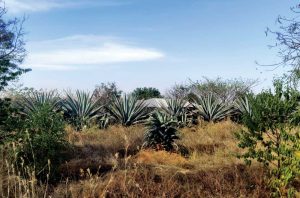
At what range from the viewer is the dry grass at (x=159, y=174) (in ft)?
22.5

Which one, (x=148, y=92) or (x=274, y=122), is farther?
(x=148, y=92)

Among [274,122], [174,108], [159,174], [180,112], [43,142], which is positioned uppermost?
[174,108]

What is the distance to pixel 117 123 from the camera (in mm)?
16922

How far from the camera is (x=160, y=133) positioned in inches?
433

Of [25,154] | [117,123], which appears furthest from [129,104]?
[25,154]

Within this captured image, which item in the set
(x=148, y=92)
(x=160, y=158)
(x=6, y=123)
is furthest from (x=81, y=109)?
(x=148, y=92)

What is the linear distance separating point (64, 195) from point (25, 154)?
4.32 feet

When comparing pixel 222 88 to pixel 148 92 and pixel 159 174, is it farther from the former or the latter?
pixel 159 174

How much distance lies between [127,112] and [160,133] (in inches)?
235

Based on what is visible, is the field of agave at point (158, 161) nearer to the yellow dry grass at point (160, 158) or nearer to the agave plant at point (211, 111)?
the yellow dry grass at point (160, 158)

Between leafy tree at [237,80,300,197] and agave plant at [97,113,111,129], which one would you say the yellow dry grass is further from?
agave plant at [97,113,111,129]

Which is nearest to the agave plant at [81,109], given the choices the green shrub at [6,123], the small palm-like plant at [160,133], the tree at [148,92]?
the small palm-like plant at [160,133]

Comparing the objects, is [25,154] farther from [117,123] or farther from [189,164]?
[117,123]

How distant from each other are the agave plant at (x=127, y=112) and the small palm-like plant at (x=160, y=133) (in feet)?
18.3
